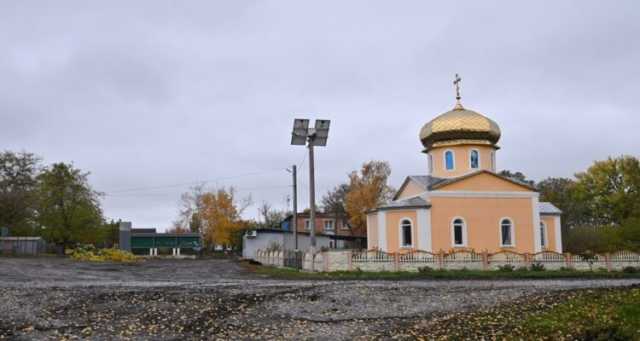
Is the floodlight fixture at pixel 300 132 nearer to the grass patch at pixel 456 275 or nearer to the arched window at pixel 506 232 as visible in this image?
the grass patch at pixel 456 275

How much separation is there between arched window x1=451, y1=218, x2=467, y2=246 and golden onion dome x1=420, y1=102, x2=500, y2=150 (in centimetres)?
489

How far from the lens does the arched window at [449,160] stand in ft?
113

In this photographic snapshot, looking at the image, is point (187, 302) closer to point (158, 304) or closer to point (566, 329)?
point (158, 304)

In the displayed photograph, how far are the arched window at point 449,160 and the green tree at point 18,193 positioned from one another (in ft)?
104

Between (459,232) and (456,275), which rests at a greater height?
(459,232)

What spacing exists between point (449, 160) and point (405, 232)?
5.33 metres

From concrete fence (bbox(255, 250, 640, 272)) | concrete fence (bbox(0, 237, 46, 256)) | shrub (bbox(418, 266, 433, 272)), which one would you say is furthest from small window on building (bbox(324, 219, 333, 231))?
shrub (bbox(418, 266, 433, 272))

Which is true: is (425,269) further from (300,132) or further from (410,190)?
(410,190)

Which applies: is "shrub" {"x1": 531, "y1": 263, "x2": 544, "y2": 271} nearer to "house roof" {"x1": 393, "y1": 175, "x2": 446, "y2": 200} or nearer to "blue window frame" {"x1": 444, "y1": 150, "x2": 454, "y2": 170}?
"house roof" {"x1": 393, "y1": 175, "x2": 446, "y2": 200}

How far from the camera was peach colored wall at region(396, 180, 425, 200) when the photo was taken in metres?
33.9

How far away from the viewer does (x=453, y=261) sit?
27156 mm

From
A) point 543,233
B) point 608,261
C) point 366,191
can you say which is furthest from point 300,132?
point 366,191

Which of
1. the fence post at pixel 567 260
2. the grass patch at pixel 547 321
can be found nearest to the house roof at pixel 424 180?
the fence post at pixel 567 260

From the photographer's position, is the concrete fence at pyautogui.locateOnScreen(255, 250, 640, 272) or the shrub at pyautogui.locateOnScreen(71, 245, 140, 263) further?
the shrub at pyautogui.locateOnScreen(71, 245, 140, 263)
